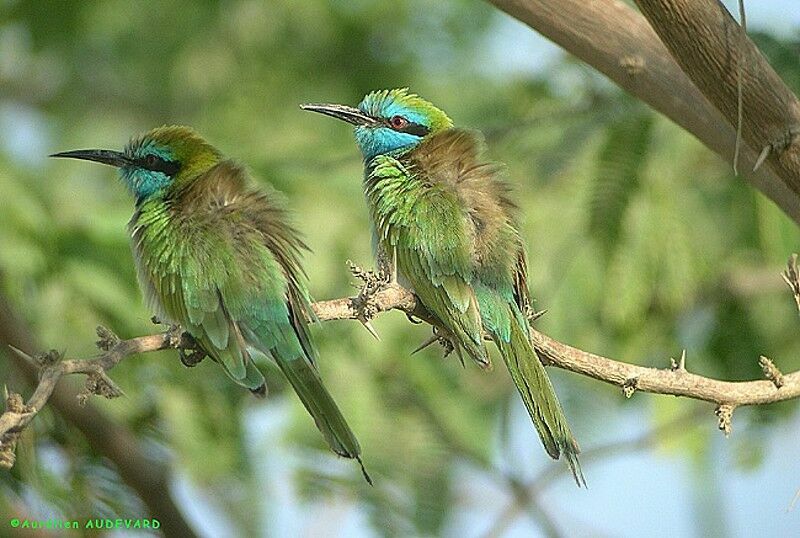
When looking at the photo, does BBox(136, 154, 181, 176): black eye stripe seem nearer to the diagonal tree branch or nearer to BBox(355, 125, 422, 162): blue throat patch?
BBox(355, 125, 422, 162): blue throat patch

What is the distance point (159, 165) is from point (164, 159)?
1 cm

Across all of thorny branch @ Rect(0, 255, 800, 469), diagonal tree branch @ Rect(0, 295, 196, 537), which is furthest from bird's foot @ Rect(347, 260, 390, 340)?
diagonal tree branch @ Rect(0, 295, 196, 537)

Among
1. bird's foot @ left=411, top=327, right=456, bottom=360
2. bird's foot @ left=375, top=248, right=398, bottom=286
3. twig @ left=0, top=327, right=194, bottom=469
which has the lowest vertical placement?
twig @ left=0, top=327, right=194, bottom=469

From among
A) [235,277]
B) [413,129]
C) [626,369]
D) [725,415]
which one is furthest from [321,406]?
[413,129]

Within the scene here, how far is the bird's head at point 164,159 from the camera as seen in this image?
102 inches

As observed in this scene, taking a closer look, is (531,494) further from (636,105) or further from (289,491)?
(636,105)

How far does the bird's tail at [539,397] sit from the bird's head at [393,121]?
21.2 inches

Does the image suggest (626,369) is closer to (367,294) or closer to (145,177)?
(367,294)

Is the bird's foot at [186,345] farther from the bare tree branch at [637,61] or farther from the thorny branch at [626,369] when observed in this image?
the bare tree branch at [637,61]

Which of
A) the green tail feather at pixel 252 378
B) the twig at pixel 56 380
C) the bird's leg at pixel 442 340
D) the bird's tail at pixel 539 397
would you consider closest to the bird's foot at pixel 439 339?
the bird's leg at pixel 442 340

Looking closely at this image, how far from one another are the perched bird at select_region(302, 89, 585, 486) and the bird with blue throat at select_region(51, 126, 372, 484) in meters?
0.19

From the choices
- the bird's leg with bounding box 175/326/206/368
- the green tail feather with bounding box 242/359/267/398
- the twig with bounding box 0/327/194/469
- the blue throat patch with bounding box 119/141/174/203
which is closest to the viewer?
the twig with bounding box 0/327/194/469

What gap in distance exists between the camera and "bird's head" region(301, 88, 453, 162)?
2.66 meters

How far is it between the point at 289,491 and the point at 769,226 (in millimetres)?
1426
